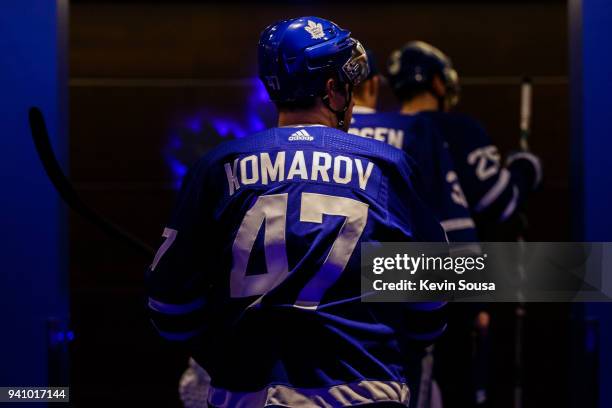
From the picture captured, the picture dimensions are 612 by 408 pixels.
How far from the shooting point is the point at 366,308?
203 cm

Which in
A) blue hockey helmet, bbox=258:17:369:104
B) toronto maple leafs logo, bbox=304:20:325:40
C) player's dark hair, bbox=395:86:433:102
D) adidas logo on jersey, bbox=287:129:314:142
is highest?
toronto maple leafs logo, bbox=304:20:325:40

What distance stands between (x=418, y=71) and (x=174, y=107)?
4.94 feet

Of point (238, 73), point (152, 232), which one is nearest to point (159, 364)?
point (152, 232)

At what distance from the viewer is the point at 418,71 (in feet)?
12.0

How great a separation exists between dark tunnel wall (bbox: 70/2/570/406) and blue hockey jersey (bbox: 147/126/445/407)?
2.67 meters

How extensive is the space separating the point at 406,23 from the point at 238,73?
2.68 ft

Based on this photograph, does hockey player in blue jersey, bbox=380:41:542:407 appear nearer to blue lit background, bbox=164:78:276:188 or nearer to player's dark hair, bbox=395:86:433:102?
player's dark hair, bbox=395:86:433:102

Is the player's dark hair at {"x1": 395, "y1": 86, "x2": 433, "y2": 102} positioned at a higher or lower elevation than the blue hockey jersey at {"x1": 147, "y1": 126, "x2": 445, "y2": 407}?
higher

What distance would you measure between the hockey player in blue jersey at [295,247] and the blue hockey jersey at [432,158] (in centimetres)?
104

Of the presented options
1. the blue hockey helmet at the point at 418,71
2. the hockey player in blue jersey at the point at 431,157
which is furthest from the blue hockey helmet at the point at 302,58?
the blue hockey helmet at the point at 418,71

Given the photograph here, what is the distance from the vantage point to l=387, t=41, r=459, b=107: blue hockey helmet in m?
3.65

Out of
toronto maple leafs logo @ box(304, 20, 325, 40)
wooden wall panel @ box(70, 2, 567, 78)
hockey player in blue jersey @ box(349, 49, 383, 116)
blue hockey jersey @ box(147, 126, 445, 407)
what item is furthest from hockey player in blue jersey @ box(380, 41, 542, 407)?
blue hockey jersey @ box(147, 126, 445, 407)

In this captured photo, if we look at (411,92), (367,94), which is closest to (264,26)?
(411,92)

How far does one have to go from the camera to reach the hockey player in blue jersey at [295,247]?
1978mm
